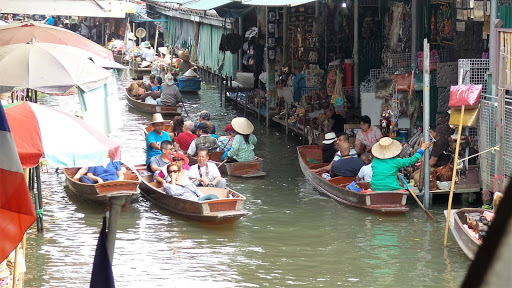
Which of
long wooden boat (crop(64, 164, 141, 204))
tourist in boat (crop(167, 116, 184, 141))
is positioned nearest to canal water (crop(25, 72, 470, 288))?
long wooden boat (crop(64, 164, 141, 204))

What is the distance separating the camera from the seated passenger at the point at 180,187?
1168 centimetres

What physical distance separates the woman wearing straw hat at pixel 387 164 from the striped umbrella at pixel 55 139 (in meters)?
5.55

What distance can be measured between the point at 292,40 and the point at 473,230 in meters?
13.7

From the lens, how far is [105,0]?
38.1 feet

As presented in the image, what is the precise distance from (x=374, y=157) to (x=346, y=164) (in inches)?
57.4

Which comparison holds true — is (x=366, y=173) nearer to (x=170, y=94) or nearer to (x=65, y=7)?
(x=65, y=7)

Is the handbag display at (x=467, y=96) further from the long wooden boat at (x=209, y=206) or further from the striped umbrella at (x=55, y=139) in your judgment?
the striped umbrella at (x=55, y=139)

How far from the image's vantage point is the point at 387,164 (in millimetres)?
11242

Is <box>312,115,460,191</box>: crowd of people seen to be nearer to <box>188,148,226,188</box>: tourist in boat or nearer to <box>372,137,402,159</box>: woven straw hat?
<box>372,137,402,159</box>: woven straw hat

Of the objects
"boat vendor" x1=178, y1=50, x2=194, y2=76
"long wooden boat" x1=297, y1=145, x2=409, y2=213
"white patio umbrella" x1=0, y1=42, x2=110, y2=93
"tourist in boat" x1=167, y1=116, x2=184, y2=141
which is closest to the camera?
"white patio umbrella" x1=0, y1=42, x2=110, y2=93

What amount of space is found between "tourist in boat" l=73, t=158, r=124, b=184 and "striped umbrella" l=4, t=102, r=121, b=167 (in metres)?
5.97

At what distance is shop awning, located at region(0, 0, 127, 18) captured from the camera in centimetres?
1091

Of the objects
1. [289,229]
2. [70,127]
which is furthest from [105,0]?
[70,127]

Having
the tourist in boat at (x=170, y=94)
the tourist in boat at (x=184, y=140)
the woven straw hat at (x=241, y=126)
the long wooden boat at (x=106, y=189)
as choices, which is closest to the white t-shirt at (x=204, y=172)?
the long wooden boat at (x=106, y=189)
